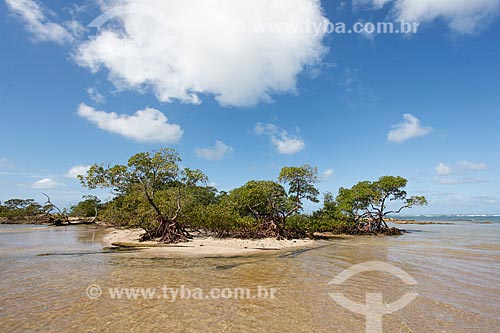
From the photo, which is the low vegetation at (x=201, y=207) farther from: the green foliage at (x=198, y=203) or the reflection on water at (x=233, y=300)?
the reflection on water at (x=233, y=300)

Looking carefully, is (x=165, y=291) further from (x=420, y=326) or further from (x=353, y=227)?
(x=353, y=227)

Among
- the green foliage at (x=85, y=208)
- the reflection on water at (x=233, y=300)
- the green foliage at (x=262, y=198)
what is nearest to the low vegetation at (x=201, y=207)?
the green foliage at (x=262, y=198)

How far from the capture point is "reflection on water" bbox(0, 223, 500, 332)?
6.00 m

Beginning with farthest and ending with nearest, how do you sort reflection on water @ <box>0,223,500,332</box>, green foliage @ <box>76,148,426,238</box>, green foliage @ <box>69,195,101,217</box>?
A: 1. green foliage @ <box>69,195,101,217</box>
2. green foliage @ <box>76,148,426,238</box>
3. reflection on water @ <box>0,223,500,332</box>

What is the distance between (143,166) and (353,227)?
2621cm

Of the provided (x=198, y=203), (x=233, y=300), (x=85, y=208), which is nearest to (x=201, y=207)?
(x=198, y=203)

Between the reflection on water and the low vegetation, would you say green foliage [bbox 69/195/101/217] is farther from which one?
the reflection on water

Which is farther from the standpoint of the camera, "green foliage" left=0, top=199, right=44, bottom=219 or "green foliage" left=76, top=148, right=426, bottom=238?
"green foliage" left=0, top=199, right=44, bottom=219

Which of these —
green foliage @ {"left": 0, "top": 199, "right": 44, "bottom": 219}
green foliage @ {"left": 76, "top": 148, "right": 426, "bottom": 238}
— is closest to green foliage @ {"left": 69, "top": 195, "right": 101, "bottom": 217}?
green foliage @ {"left": 0, "top": 199, "right": 44, "bottom": 219}

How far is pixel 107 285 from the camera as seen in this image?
8.78 metres

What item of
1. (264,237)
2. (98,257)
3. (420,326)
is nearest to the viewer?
(420,326)

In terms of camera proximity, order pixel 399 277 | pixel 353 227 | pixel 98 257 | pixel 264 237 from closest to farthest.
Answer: pixel 399 277
pixel 98 257
pixel 264 237
pixel 353 227

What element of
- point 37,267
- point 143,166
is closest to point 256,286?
point 37,267

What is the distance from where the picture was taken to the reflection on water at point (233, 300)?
19.7ft
